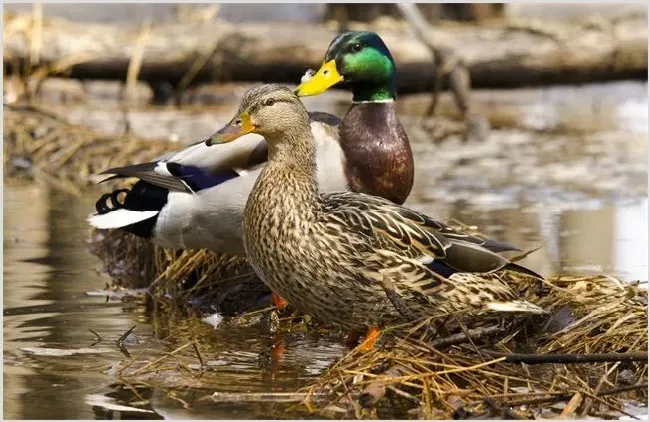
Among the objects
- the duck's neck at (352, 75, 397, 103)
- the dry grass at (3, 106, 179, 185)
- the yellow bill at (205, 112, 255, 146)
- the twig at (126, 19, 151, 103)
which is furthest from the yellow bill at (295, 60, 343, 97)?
the twig at (126, 19, 151, 103)

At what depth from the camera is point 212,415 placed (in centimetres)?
431

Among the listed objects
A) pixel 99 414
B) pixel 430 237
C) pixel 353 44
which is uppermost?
pixel 353 44

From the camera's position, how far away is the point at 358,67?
6469mm

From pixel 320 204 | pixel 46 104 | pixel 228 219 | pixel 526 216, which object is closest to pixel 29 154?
pixel 46 104

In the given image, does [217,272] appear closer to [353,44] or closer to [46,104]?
[353,44]

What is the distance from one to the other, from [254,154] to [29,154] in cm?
469

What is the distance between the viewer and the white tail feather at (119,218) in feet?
20.9

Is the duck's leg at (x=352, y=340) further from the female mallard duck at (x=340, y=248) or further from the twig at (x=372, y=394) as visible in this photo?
the twig at (x=372, y=394)

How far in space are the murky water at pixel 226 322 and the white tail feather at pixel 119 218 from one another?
33 centimetres

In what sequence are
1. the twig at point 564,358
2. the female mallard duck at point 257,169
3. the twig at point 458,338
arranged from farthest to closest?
1. the female mallard duck at point 257,169
2. the twig at point 458,338
3. the twig at point 564,358

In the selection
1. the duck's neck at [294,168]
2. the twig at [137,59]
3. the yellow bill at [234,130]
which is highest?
the twig at [137,59]

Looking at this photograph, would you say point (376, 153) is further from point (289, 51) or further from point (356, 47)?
point (289, 51)

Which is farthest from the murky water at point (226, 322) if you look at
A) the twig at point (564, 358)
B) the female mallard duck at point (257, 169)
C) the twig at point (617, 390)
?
the twig at point (617, 390)

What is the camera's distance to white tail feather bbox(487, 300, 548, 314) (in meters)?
5.23
